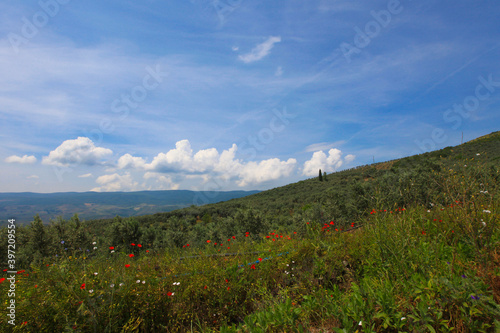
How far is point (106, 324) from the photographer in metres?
2.63

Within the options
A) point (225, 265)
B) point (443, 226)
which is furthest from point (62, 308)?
point (443, 226)

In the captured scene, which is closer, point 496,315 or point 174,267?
point 496,315

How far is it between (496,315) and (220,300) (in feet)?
9.15

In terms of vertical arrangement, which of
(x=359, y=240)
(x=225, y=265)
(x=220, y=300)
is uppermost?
(x=359, y=240)

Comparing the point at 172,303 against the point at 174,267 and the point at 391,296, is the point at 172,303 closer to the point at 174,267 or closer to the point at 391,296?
the point at 174,267

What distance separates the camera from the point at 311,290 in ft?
10.3

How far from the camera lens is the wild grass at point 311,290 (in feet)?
6.41

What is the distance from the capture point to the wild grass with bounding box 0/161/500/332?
195 cm

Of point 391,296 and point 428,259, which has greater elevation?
point 428,259

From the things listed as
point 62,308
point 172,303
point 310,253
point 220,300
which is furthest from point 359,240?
point 62,308

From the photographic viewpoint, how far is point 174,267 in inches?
145

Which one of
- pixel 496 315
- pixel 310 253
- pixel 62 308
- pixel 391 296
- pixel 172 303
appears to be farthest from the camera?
pixel 310 253

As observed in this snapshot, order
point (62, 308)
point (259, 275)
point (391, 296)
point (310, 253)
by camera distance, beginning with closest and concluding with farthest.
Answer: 1. point (391, 296)
2. point (62, 308)
3. point (259, 275)
4. point (310, 253)

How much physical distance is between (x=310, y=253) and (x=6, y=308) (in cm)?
405
